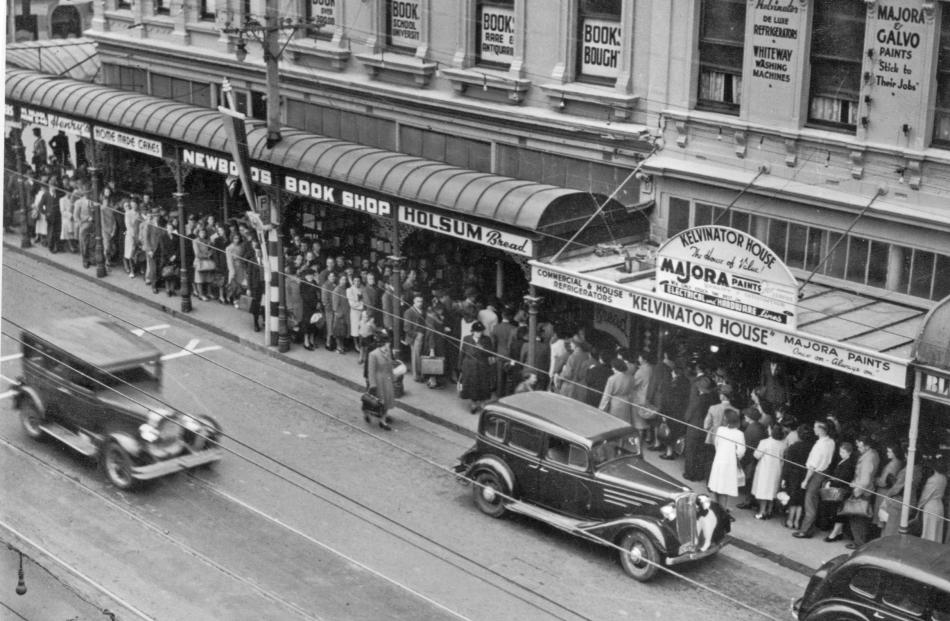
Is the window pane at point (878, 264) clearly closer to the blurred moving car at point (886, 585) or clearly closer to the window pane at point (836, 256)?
the window pane at point (836, 256)

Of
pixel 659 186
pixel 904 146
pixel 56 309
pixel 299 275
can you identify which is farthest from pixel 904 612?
pixel 56 309

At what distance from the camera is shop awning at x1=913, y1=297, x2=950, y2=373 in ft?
50.7

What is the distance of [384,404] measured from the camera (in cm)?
2033

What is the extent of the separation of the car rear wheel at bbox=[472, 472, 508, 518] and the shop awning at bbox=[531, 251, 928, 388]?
3.30m

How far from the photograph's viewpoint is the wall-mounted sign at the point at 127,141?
26.5 metres

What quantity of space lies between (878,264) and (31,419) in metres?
11.6

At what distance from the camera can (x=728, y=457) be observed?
17500 millimetres

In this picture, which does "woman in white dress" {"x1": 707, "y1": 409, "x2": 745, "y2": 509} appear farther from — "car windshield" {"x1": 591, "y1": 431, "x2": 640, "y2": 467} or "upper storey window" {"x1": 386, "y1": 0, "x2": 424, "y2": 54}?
"upper storey window" {"x1": 386, "y1": 0, "x2": 424, "y2": 54}

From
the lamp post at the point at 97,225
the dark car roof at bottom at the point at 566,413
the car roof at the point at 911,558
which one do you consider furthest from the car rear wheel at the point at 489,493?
the lamp post at the point at 97,225

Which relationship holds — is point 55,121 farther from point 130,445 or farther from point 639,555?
point 639,555

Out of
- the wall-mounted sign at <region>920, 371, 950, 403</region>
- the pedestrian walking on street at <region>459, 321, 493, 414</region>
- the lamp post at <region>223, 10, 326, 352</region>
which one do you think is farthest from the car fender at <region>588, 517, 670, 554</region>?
the lamp post at <region>223, 10, 326, 352</region>

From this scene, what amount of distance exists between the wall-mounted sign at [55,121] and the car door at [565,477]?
1515cm

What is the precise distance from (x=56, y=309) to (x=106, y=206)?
271cm

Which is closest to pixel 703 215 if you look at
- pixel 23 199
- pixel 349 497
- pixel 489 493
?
pixel 489 493
